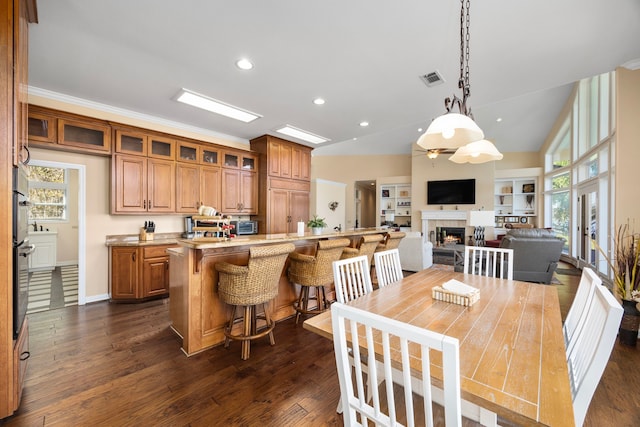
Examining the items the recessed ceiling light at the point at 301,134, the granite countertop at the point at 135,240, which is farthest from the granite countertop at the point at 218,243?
the recessed ceiling light at the point at 301,134

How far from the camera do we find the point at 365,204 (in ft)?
41.5

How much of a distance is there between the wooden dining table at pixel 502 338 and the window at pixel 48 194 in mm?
7440

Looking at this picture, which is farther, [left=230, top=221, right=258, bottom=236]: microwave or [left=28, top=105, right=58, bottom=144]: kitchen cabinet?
[left=230, top=221, right=258, bottom=236]: microwave

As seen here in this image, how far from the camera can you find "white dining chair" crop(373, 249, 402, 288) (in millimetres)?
2193

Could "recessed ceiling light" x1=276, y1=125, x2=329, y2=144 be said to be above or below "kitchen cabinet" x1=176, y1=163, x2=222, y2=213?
above

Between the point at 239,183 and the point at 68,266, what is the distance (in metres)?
4.68

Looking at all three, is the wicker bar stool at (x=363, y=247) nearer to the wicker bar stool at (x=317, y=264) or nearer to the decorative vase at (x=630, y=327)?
the wicker bar stool at (x=317, y=264)

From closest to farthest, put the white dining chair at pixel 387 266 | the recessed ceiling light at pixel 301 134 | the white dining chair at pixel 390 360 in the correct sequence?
the white dining chair at pixel 390 360 < the white dining chair at pixel 387 266 < the recessed ceiling light at pixel 301 134

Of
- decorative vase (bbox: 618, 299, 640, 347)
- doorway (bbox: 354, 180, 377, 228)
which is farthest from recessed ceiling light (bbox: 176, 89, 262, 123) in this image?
doorway (bbox: 354, 180, 377, 228)

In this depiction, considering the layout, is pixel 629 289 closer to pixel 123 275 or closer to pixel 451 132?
pixel 451 132

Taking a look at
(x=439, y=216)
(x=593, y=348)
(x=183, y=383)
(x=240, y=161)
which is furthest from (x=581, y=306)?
(x=439, y=216)

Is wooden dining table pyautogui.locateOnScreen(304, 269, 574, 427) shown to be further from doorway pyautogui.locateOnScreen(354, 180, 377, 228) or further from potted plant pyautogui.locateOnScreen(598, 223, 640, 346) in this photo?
doorway pyautogui.locateOnScreen(354, 180, 377, 228)

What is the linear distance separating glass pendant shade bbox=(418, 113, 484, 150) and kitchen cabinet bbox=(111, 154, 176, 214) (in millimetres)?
3761

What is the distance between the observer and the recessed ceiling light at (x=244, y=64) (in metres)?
2.57
